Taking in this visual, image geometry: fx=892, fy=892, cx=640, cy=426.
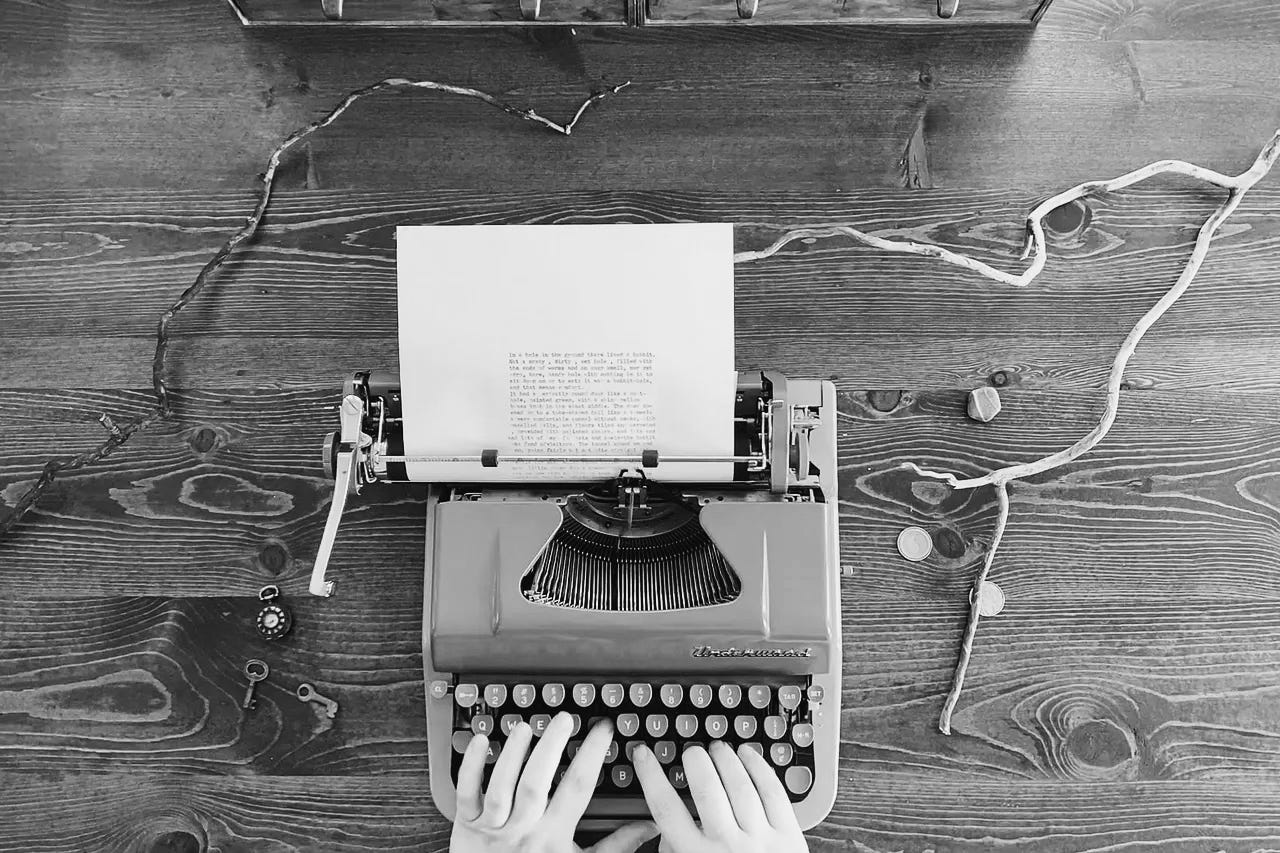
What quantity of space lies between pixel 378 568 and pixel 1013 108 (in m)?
1.57

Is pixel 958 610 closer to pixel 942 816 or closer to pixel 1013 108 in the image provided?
pixel 942 816

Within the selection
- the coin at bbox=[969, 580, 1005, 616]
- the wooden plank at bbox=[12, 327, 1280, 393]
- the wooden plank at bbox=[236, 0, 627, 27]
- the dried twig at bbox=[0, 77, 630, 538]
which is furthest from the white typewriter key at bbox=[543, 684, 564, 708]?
the wooden plank at bbox=[236, 0, 627, 27]

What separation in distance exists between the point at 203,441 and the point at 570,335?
0.89 m

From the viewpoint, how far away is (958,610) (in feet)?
5.62

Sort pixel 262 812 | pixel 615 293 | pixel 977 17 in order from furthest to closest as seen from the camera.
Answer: pixel 977 17 → pixel 262 812 → pixel 615 293

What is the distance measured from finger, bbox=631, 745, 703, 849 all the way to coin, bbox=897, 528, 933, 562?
63 centimetres

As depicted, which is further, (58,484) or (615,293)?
(58,484)

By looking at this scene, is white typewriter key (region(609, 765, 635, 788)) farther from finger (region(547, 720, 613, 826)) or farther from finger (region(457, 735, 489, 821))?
finger (region(457, 735, 489, 821))

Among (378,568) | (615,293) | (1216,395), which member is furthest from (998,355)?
(378,568)

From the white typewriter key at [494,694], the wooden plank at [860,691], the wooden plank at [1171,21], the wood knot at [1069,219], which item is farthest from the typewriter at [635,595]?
the wooden plank at [1171,21]

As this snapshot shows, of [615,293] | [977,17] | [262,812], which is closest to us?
[615,293]

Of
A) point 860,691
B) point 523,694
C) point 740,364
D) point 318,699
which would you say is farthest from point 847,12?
point 318,699

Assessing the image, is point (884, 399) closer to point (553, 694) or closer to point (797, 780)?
point (797, 780)

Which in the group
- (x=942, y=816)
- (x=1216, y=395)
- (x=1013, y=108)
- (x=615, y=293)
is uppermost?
(x=1013, y=108)
